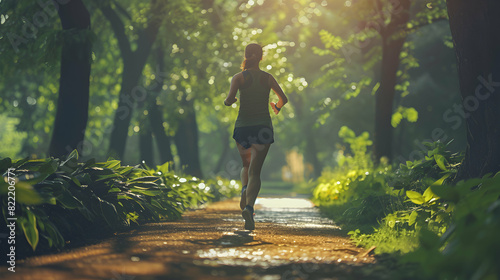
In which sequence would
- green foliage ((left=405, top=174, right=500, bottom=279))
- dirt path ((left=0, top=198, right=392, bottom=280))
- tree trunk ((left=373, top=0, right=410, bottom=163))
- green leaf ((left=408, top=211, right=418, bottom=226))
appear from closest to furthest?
green foliage ((left=405, top=174, right=500, bottom=279)), dirt path ((left=0, top=198, right=392, bottom=280)), green leaf ((left=408, top=211, right=418, bottom=226)), tree trunk ((left=373, top=0, right=410, bottom=163))

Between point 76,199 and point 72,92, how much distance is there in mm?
4198

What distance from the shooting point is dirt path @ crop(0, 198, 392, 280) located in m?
4.10

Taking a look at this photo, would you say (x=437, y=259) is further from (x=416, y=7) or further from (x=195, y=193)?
(x=416, y=7)

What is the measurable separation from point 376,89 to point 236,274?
42.6 feet

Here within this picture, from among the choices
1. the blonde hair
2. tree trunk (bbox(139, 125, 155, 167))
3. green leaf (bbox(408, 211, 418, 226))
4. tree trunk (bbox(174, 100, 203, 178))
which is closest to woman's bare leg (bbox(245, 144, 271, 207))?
the blonde hair

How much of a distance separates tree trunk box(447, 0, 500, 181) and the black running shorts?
224 centimetres

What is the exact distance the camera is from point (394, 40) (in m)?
15.1

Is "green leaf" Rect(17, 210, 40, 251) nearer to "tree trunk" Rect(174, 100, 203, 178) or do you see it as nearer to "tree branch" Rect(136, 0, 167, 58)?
"tree branch" Rect(136, 0, 167, 58)

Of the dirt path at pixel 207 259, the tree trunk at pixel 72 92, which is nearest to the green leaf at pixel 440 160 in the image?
the dirt path at pixel 207 259

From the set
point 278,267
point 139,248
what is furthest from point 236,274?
point 139,248

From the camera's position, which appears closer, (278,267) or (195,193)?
(278,267)

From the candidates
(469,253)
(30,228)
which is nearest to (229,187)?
(30,228)

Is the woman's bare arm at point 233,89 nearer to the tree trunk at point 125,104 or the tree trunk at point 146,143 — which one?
A: the tree trunk at point 125,104

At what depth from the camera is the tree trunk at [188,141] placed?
21.9 meters
